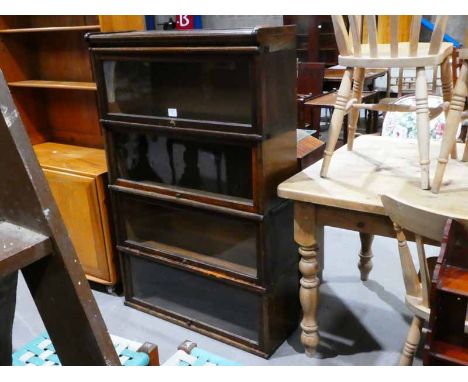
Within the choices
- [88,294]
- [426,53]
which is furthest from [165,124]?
[88,294]

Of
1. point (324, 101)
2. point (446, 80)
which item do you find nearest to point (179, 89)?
point (446, 80)

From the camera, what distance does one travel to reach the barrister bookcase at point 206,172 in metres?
1.77

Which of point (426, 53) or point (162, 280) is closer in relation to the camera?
point (426, 53)

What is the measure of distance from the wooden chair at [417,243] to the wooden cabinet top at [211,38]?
0.65 m

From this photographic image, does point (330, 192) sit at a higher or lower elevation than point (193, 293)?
higher

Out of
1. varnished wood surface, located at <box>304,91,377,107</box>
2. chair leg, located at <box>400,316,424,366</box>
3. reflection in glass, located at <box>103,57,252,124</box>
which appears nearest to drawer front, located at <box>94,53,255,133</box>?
reflection in glass, located at <box>103,57,252,124</box>

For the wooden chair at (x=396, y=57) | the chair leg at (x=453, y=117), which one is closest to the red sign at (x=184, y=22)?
the wooden chair at (x=396, y=57)

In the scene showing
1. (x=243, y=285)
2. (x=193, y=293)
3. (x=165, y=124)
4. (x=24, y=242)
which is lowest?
(x=193, y=293)

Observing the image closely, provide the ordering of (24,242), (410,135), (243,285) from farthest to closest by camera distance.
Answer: (410,135) < (243,285) < (24,242)

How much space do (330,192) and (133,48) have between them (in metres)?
0.93

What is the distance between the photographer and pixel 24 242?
0.63 m

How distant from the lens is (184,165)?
2.19 meters

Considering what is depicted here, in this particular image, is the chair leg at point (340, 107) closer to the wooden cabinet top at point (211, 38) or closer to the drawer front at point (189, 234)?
the wooden cabinet top at point (211, 38)

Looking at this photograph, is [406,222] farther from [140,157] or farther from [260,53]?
[140,157]
